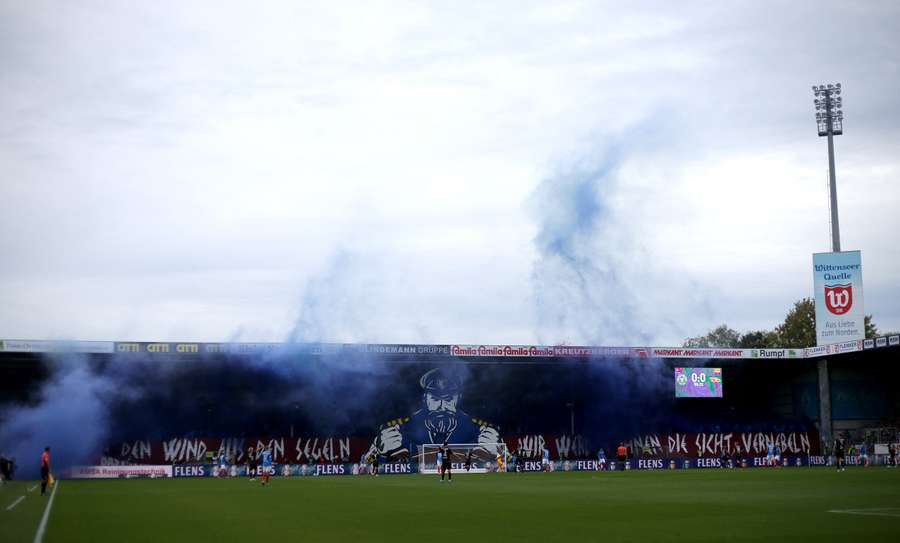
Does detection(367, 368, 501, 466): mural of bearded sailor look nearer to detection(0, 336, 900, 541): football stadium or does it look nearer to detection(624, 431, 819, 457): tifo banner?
detection(0, 336, 900, 541): football stadium

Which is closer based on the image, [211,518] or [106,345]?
[211,518]

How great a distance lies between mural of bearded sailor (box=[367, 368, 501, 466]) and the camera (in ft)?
202

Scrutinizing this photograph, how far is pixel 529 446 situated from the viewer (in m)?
64.9

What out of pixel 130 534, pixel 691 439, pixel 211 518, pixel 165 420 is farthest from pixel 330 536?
pixel 691 439

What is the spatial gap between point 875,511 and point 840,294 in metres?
42.9

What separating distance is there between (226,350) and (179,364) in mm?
3816

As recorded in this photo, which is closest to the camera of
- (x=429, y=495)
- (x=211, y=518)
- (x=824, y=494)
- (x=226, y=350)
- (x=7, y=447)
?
(x=211, y=518)

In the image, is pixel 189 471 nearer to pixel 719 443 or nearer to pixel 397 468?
pixel 397 468

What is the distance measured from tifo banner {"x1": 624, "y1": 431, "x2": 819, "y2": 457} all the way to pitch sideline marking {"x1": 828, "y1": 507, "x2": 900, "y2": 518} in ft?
146

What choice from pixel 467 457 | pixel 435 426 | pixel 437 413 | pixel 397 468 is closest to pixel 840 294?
pixel 467 457

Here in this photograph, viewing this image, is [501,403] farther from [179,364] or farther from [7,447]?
[7,447]

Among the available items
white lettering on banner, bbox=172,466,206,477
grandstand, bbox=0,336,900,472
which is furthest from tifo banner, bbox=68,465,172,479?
grandstand, bbox=0,336,900,472

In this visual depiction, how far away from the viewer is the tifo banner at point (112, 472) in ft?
173

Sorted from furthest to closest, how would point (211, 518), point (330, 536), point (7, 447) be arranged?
point (7, 447), point (211, 518), point (330, 536)
